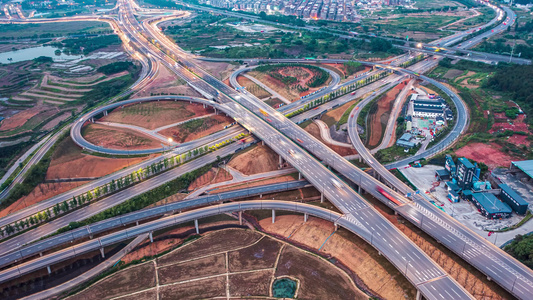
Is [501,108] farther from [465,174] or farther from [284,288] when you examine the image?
[284,288]

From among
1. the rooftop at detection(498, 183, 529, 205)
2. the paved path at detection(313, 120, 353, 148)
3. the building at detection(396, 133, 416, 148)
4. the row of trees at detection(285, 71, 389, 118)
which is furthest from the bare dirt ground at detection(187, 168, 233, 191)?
the rooftop at detection(498, 183, 529, 205)

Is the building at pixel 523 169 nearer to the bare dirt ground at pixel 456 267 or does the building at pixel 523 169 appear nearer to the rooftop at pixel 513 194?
the rooftop at pixel 513 194

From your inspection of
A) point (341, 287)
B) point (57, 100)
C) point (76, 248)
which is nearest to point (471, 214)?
point (341, 287)

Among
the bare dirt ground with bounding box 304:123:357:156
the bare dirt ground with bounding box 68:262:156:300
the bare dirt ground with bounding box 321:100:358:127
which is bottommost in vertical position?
the bare dirt ground with bounding box 68:262:156:300

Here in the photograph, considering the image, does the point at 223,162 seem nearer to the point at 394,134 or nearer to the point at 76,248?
the point at 76,248

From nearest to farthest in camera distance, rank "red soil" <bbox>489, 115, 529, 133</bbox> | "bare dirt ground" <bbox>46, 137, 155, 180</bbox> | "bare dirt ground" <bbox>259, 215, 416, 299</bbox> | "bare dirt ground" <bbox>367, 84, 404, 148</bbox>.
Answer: "bare dirt ground" <bbox>259, 215, 416, 299</bbox>
"bare dirt ground" <bbox>46, 137, 155, 180</bbox>
"red soil" <bbox>489, 115, 529, 133</bbox>
"bare dirt ground" <bbox>367, 84, 404, 148</bbox>

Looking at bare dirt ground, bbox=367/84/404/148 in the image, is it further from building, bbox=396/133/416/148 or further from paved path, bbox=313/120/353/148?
paved path, bbox=313/120/353/148

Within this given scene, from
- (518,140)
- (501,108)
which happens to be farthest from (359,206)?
(501,108)
